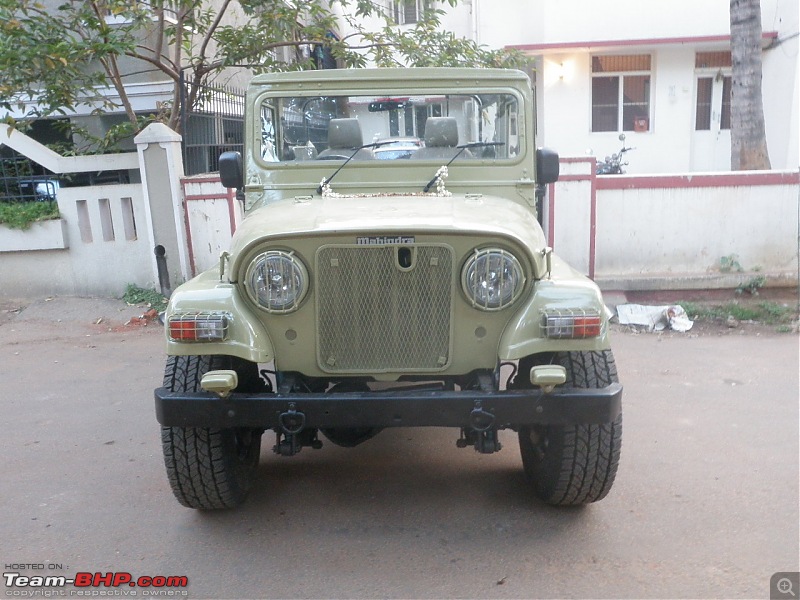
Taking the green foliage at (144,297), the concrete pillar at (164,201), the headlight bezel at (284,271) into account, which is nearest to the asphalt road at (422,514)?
the headlight bezel at (284,271)

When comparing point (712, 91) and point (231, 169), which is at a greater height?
point (712, 91)

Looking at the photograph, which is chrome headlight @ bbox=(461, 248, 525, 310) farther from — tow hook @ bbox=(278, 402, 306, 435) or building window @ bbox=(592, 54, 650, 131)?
building window @ bbox=(592, 54, 650, 131)

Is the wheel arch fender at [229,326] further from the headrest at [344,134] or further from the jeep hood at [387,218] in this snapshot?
the headrest at [344,134]

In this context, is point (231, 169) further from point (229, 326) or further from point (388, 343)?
point (388, 343)

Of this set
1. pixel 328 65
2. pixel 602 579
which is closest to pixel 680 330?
pixel 602 579

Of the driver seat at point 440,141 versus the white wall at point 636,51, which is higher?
the white wall at point 636,51

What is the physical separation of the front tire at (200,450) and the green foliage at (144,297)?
4524 millimetres

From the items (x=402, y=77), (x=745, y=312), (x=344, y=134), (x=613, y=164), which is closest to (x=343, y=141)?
(x=344, y=134)

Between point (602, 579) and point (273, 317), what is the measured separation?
1673 millimetres

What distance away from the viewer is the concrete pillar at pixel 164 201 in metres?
7.54

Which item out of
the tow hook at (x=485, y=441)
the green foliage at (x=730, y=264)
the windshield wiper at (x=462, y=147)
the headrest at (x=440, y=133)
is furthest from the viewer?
the green foliage at (x=730, y=264)

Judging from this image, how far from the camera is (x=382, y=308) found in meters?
3.01

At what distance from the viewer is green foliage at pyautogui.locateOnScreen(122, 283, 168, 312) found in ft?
25.0

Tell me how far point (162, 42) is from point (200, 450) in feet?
20.9
